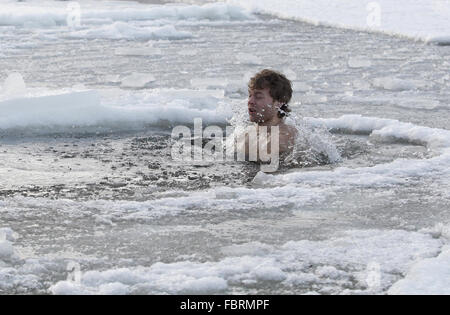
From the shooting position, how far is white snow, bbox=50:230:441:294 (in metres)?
3.50

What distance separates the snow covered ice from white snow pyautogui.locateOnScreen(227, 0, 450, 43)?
1192 millimetres

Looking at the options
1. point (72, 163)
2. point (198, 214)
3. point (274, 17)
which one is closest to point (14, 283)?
point (198, 214)

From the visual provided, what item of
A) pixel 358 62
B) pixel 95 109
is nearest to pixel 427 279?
pixel 95 109

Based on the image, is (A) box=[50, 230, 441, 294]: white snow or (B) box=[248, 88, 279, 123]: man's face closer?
(A) box=[50, 230, 441, 294]: white snow

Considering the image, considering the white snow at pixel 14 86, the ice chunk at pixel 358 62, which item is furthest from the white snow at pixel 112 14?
the white snow at pixel 14 86

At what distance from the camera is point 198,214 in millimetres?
4598

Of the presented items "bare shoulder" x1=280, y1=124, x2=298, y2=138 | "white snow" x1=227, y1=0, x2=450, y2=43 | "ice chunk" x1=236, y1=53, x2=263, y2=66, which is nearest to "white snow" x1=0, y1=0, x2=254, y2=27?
"white snow" x1=227, y1=0, x2=450, y2=43

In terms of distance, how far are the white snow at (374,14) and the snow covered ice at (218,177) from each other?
119 cm

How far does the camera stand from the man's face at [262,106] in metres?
6.57

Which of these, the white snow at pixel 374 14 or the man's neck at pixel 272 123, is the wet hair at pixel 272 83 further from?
the white snow at pixel 374 14

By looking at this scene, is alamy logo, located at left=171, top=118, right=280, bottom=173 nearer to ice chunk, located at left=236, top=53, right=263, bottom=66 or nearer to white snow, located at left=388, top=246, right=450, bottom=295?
white snow, located at left=388, top=246, right=450, bottom=295

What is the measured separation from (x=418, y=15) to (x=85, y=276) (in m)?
12.4

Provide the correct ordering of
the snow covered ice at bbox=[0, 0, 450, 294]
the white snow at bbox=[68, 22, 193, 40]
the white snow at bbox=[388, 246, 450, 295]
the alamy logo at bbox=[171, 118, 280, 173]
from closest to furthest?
1. the white snow at bbox=[388, 246, 450, 295]
2. the snow covered ice at bbox=[0, 0, 450, 294]
3. the alamy logo at bbox=[171, 118, 280, 173]
4. the white snow at bbox=[68, 22, 193, 40]

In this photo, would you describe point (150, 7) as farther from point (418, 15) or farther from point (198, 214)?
point (198, 214)
